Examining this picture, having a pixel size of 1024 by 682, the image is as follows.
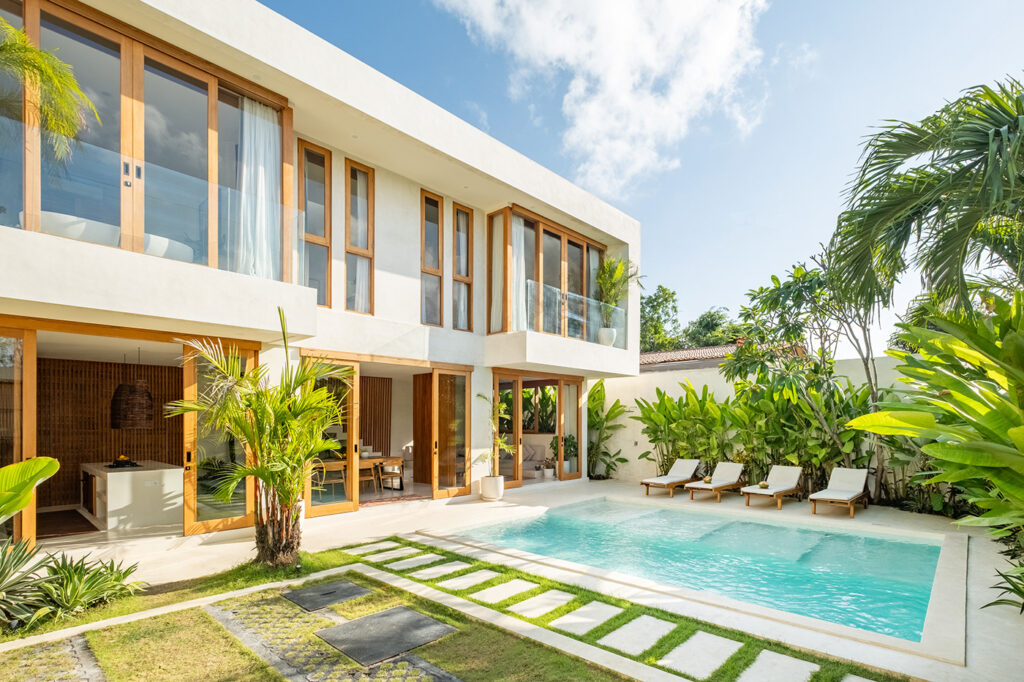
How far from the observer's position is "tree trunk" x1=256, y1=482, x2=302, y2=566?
655cm

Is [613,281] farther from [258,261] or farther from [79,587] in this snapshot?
[79,587]

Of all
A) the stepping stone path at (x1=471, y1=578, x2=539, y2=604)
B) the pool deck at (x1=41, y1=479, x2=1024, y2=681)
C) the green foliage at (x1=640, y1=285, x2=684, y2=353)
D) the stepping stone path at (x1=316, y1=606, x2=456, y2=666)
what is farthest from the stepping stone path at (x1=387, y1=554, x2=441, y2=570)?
the green foliage at (x1=640, y1=285, x2=684, y2=353)

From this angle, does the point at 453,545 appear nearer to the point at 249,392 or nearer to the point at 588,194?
the point at 249,392

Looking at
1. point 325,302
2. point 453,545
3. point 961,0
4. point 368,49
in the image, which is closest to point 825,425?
point 961,0

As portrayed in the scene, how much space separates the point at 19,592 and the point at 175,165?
5.04 meters

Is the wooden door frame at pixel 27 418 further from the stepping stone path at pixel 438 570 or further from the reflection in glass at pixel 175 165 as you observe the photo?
the stepping stone path at pixel 438 570

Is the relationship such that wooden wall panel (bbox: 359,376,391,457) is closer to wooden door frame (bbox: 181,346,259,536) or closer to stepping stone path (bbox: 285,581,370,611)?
wooden door frame (bbox: 181,346,259,536)

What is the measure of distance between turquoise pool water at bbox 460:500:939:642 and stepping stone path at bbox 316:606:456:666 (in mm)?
3081

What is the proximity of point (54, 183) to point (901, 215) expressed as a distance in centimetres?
851

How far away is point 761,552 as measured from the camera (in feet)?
27.8

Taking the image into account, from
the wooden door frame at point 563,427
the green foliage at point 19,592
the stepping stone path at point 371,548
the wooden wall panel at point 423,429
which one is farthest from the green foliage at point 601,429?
the green foliage at point 19,592

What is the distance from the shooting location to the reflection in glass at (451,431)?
1191 centimetres

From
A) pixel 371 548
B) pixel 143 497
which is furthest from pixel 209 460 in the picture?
pixel 371 548

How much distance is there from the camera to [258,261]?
26.1 feet
